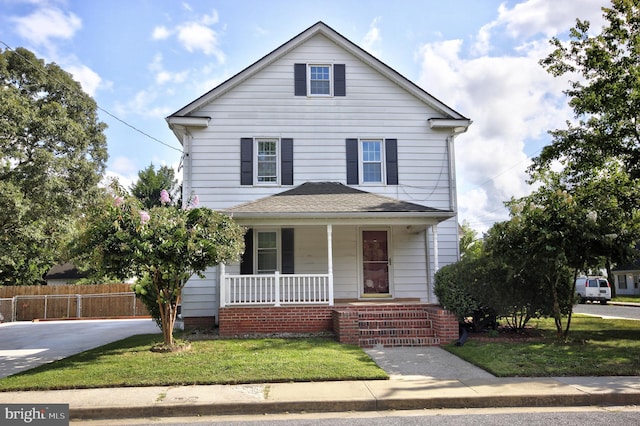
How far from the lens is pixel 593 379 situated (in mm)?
7504

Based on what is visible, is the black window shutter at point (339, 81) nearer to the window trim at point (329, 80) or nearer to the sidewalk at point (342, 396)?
the window trim at point (329, 80)

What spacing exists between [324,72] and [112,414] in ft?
38.6

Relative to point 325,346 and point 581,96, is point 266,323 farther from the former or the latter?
point 581,96

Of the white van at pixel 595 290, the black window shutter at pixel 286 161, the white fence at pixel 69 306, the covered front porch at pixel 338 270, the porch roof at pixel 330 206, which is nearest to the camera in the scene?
the covered front porch at pixel 338 270

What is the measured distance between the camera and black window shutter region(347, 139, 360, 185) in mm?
14688

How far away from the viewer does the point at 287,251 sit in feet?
45.4

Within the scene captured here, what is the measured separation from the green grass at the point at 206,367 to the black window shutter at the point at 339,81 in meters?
8.05

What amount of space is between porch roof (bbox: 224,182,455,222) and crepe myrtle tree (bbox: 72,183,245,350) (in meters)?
2.02

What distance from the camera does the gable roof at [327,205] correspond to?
12305 mm

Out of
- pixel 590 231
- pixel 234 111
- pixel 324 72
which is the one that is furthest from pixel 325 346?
pixel 324 72

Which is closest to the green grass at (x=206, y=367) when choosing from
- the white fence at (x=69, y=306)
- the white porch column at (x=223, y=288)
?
the white porch column at (x=223, y=288)

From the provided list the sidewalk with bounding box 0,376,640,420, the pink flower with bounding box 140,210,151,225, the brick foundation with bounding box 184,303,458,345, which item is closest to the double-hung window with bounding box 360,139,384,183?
the brick foundation with bounding box 184,303,458,345

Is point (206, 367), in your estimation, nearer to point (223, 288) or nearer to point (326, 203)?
point (223, 288)

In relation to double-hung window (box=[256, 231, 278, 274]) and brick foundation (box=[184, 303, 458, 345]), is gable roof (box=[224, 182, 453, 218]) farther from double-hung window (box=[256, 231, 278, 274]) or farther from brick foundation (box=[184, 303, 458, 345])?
brick foundation (box=[184, 303, 458, 345])
